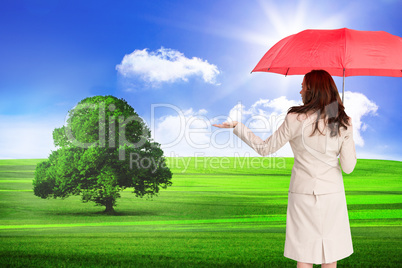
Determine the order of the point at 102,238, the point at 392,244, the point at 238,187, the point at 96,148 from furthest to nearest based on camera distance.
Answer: the point at 238,187 → the point at 96,148 → the point at 102,238 → the point at 392,244

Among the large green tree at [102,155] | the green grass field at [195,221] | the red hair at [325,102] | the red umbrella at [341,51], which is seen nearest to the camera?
the red hair at [325,102]

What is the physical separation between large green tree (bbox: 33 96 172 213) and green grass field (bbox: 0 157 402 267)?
5.76ft

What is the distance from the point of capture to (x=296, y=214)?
4156mm

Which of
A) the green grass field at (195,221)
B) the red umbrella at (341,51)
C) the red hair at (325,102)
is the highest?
the red umbrella at (341,51)

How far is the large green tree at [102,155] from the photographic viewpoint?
2028 centimetres

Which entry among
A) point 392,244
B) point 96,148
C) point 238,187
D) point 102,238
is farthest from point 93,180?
point 392,244

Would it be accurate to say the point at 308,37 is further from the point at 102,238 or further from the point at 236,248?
the point at 102,238

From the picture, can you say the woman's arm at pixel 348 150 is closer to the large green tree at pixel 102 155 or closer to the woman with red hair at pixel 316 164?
the woman with red hair at pixel 316 164

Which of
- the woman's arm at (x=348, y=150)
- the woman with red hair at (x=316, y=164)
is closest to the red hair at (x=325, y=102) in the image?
the woman with red hair at (x=316, y=164)

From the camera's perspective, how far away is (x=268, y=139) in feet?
13.5

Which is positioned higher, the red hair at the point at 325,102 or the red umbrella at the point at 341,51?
the red umbrella at the point at 341,51

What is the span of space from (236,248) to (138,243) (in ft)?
9.38

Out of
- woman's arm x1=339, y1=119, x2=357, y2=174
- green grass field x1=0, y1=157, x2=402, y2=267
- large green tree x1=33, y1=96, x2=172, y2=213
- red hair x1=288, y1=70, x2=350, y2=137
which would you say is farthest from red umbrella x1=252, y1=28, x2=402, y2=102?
large green tree x1=33, y1=96, x2=172, y2=213

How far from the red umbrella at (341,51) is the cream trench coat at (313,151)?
1.48 m
